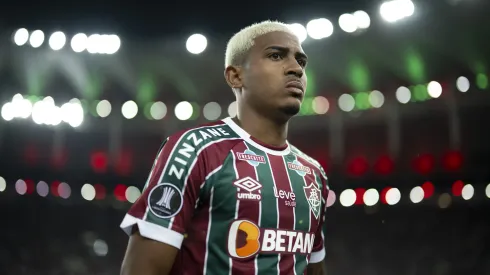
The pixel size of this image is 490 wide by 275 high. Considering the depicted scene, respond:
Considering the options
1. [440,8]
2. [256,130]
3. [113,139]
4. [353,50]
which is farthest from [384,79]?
[256,130]

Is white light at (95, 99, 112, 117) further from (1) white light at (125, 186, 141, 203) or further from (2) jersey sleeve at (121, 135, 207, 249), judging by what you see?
(2) jersey sleeve at (121, 135, 207, 249)

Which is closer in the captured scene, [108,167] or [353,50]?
[353,50]

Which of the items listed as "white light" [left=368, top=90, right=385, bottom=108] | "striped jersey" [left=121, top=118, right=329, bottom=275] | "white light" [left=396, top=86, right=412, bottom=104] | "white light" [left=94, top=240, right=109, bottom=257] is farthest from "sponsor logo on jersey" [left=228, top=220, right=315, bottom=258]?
"white light" [left=94, top=240, right=109, bottom=257]

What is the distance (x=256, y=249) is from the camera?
183 centimetres

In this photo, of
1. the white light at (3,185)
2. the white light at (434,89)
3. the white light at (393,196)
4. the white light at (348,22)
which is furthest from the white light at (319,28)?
the white light at (3,185)

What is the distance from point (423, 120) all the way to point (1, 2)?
9.96m

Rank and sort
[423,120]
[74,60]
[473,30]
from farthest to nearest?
[74,60] < [423,120] < [473,30]

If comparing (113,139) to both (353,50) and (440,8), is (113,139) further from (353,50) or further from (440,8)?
(440,8)

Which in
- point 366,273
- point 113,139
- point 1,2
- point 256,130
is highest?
point 1,2

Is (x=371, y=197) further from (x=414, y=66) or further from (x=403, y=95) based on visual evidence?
(x=414, y=66)

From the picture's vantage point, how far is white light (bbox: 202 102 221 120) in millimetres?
15172

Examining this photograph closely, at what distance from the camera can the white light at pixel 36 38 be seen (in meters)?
13.1

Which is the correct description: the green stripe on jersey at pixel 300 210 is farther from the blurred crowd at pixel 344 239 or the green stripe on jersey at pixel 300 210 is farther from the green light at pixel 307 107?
the green light at pixel 307 107

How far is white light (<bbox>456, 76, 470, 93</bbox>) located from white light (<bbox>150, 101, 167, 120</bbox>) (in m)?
8.30
